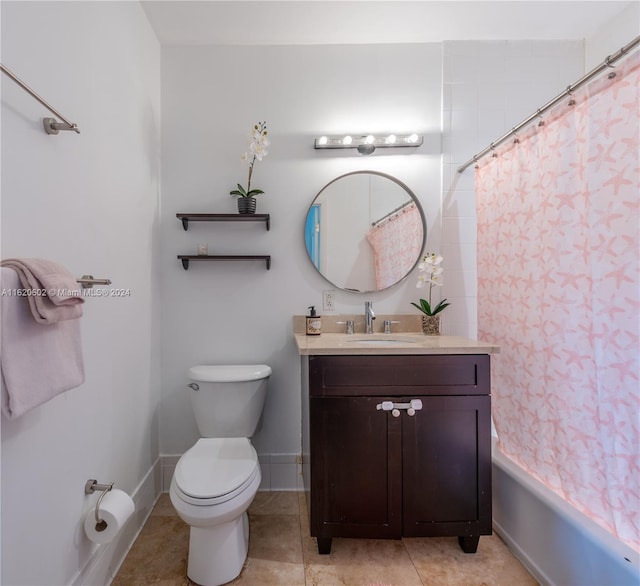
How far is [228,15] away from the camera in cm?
180

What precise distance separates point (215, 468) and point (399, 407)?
80cm

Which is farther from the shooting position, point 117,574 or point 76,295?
point 117,574

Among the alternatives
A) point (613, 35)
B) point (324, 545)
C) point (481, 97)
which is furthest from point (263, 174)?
point (613, 35)

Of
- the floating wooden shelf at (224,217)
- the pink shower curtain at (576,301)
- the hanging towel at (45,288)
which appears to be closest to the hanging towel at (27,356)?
the hanging towel at (45,288)

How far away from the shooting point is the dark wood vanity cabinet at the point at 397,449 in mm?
1439

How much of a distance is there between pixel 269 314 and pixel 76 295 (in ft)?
3.74

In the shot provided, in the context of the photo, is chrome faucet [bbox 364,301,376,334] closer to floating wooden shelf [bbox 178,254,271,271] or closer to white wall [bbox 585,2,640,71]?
floating wooden shelf [bbox 178,254,271,271]

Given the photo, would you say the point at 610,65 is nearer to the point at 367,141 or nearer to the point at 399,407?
the point at 367,141

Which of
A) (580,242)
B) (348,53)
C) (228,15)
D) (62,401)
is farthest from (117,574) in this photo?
(348,53)

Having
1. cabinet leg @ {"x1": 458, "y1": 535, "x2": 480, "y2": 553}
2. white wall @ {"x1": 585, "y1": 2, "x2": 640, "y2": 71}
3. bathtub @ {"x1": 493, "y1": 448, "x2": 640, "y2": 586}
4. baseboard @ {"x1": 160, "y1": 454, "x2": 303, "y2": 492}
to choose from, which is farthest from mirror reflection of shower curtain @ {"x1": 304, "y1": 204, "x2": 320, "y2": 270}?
white wall @ {"x1": 585, "y1": 2, "x2": 640, "y2": 71}

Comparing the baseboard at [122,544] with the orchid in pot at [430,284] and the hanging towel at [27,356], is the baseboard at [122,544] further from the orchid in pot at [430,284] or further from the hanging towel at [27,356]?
the orchid in pot at [430,284]

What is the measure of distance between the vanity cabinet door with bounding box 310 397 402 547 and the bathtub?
53cm

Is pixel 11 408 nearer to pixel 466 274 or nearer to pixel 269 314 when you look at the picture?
pixel 269 314

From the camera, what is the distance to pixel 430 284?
6.62 ft
